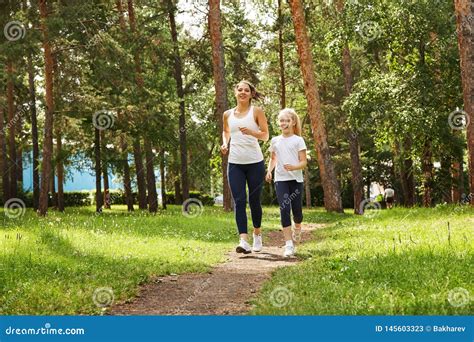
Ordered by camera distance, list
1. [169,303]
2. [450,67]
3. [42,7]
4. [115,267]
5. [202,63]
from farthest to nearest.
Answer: [202,63], [450,67], [42,7], [115,267], [169,303]

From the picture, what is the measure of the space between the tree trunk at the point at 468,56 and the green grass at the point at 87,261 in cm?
735

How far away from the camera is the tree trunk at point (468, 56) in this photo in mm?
16797

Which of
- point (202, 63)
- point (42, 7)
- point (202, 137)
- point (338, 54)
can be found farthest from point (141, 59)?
point (202, 137)

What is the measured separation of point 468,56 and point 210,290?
40.7ft

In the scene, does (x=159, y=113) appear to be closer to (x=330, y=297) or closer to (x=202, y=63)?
(x=202, y=63)

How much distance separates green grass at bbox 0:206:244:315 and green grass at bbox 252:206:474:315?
1883 mm

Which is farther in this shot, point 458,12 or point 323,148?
point 323,148

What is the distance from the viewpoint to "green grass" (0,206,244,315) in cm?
684

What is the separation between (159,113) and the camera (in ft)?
87.8

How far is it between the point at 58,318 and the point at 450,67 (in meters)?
23.0

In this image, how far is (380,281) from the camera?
7051 millimetres

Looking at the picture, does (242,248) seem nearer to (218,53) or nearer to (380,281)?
(380,281)

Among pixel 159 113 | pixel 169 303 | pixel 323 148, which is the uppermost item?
pixel 159 113

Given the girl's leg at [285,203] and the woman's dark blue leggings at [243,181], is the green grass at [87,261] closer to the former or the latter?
the woman's dark blue leggings at [243,181]
